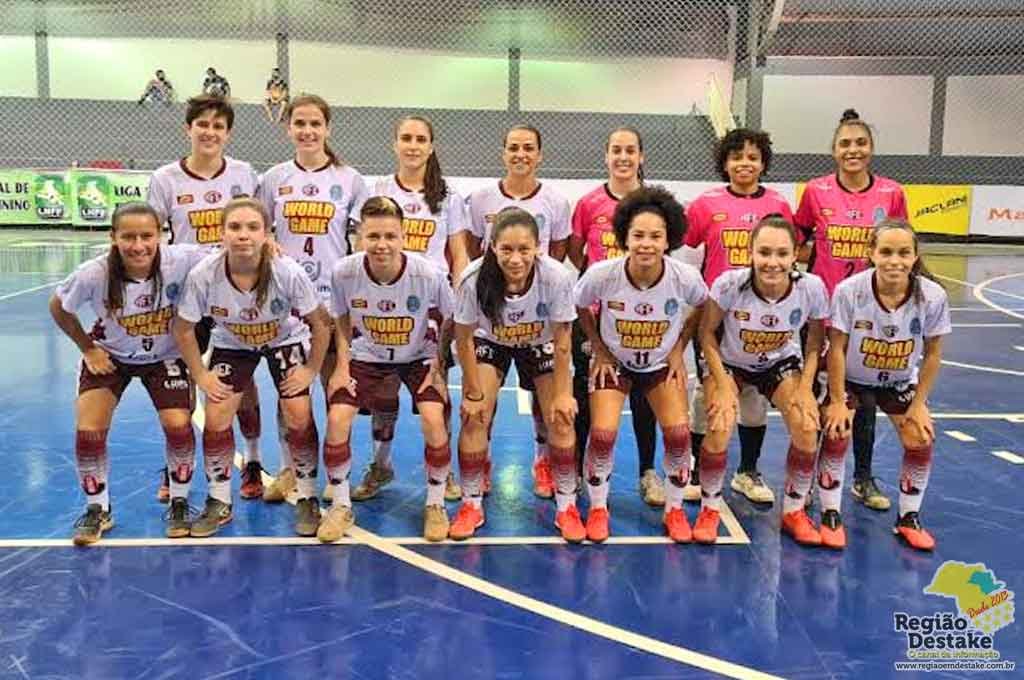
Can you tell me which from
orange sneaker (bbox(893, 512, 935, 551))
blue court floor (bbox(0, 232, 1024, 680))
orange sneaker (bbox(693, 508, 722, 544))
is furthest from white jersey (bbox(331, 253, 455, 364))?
orange sneaker (bbox(893, 512, 935, 551))

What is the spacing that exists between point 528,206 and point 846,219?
4.86ft

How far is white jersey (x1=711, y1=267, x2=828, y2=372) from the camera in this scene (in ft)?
13.4

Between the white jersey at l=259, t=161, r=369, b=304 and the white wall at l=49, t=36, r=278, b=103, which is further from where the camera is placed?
the white wall at l=49, t=36, r=278, b=103

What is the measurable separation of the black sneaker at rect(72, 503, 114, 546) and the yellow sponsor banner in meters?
16.0

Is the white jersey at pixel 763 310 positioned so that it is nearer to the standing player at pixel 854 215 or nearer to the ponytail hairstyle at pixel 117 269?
the standing player at pixel 854 215

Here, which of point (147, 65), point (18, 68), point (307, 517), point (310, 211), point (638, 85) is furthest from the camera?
point (638, 85)

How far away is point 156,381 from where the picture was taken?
13.4 feet

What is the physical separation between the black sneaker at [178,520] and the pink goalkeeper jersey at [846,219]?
3.02m

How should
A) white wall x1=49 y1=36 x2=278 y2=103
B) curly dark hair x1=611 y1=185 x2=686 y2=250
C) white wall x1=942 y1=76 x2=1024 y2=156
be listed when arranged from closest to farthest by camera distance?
1. curly dark hair x1=611 y1=185 x2=686 y2=250
2. white wall x1=942 y1=76 x2=1024 y2=156
3. white wall x1=49 y1=36 x2=278 y2=103

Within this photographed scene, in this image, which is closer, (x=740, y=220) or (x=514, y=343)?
(x=514, y=343)

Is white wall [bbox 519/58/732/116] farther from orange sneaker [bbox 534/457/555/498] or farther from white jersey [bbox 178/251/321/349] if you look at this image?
white jersey [bbox 178/251/321/349]

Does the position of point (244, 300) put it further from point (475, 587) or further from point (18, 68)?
point (18, 68)

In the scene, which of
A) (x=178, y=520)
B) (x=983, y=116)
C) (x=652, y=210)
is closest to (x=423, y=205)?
(x=652, y=210)

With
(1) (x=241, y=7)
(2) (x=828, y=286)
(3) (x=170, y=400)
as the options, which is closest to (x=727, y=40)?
(1) (x=241, y=7)
